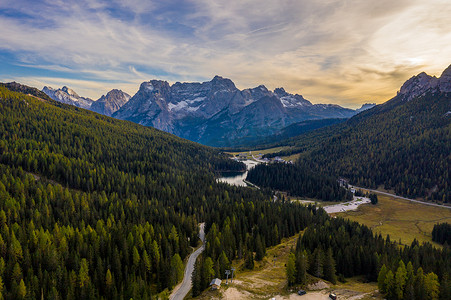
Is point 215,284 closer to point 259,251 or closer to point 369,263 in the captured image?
point 259,251

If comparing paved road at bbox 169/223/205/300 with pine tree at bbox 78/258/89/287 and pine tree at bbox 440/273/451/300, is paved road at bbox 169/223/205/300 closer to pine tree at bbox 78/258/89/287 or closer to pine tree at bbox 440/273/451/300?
pine tree at bbox 78/258/89/287

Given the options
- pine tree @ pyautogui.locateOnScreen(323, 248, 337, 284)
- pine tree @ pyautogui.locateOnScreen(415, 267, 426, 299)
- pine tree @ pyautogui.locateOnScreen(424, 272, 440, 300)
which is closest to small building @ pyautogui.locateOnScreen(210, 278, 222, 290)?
pine tree @ pyautogui.locateOnScreen(323, 248, 337, 284)

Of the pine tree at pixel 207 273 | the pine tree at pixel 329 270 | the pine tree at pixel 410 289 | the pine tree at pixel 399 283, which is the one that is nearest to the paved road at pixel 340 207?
the pine tree at pixel 329 270

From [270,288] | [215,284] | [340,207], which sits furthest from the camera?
[340,207]

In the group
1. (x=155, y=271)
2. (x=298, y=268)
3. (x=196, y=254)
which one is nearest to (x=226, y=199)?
(x=196, y=254)

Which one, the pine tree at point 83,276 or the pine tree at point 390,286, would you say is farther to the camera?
the pine tree at point 83,276

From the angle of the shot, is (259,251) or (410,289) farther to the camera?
(259,251)

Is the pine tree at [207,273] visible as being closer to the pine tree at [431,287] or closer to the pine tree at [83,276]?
the pine tree at [83,276]

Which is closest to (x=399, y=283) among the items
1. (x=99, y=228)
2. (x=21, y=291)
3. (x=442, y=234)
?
(x=21, y=291)

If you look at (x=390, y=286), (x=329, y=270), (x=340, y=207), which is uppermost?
(x=390, y=286)
